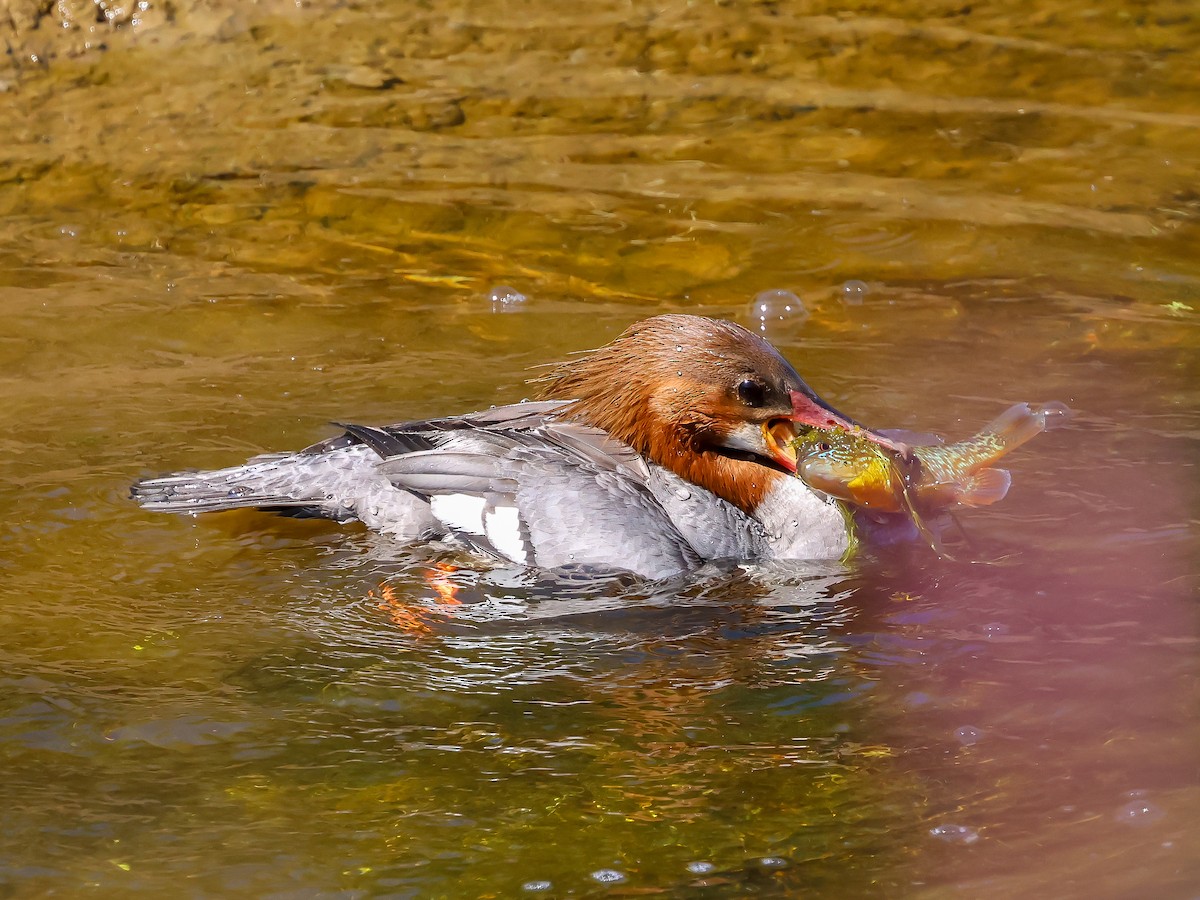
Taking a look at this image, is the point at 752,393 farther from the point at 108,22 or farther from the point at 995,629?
the point at 108,22

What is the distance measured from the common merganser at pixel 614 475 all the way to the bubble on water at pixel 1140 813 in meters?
1.89

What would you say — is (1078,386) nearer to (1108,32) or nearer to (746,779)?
(746,779)

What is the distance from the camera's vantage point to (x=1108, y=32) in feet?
33.5

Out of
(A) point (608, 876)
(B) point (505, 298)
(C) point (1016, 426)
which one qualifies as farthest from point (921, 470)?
(B) point (505, 298)

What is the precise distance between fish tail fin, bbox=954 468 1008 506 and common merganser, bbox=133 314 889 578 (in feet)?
1.57

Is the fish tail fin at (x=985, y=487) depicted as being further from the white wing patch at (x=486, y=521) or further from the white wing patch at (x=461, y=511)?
the white wing patch at (x=461, y=511)

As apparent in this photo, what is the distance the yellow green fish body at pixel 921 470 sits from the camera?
5.35 metres

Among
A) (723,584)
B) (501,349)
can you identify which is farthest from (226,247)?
(723,584)

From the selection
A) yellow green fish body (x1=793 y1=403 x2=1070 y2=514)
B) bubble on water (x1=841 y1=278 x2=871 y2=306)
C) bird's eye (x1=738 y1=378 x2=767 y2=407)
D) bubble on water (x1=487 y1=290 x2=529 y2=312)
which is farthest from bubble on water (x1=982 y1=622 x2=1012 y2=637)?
bubble on water (x1=487 y1=290 x2=529 y2=312)

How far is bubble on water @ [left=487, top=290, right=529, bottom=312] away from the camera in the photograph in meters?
7.99

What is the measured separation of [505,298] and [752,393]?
104 inches

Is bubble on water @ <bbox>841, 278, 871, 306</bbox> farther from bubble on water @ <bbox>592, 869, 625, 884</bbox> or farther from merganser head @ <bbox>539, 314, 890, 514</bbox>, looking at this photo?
bubble on water @ <bbox>592, 869, 625, 884</bbox>

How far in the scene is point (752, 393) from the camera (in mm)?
5750

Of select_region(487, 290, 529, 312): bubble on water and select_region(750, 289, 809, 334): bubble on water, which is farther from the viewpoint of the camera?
select_region(487, 290, 529, 312): bubble on water
